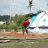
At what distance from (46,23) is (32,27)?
154 cm

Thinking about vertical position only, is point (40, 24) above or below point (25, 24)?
below

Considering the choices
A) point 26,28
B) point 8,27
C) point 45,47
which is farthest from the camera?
point 8,27

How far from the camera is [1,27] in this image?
126 feet

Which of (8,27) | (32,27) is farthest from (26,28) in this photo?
(8,27)

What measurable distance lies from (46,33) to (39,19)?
65.9 inches

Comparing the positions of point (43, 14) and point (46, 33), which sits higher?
point (43, 14)

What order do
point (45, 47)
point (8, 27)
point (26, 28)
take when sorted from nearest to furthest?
point (45, 47)
point (26, 28)
point (8, 27)

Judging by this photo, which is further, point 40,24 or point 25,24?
point 40,24

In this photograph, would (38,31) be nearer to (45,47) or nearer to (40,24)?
Answer: (40,24)

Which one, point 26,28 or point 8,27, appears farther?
point 8,27

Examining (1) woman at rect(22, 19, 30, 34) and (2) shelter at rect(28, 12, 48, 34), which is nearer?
(1) woman at rect(22, 19, 30, 34)

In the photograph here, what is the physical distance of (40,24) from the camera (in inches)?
1069

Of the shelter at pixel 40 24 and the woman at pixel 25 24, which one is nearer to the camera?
the woman at pixel 25 24

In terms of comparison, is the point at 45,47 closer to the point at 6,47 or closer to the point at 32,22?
the point at 6,47
